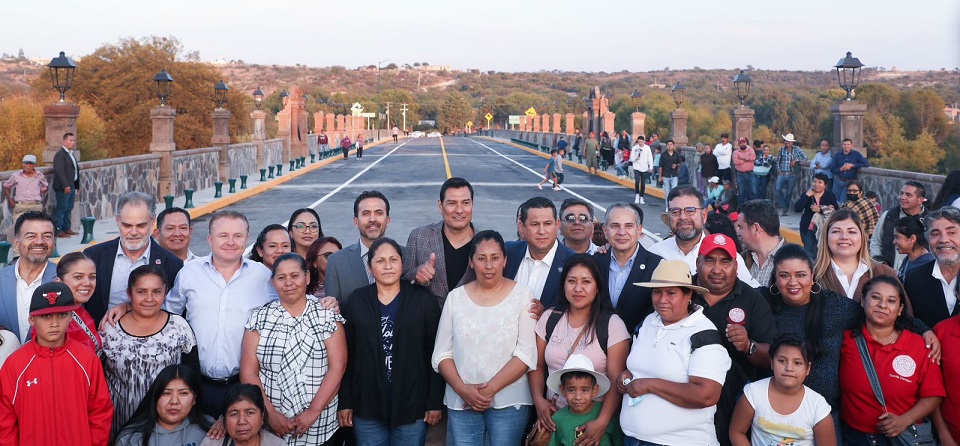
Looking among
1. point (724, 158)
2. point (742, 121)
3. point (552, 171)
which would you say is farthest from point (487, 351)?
point (552, 171)

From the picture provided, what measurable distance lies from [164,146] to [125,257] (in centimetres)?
1955

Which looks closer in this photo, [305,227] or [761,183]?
[305,227]

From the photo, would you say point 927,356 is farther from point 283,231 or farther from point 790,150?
point 790,150

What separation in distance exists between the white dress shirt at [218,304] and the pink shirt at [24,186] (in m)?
11.3

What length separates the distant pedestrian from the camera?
15.6 meters

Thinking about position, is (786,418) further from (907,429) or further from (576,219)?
(576,219)

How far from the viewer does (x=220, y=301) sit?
5609mm

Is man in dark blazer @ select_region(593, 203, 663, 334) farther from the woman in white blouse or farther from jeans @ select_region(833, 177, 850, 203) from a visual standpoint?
jeans @ select_region(833, 177, 850, 203)

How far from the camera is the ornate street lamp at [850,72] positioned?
21.6 meters

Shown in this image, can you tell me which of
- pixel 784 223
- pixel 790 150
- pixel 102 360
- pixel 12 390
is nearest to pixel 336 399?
pixel 102 360

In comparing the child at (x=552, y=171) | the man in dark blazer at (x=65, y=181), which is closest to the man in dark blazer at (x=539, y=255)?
the man in dark blazer at (x=65, y=181)

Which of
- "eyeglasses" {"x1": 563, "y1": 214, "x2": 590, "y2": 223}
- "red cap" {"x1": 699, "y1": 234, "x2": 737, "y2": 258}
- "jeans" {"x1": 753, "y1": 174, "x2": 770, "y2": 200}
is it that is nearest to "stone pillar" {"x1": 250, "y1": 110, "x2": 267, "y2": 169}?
"jeans" {"x1": 753, "y1": 174, "x2": 770, "y2": 200}

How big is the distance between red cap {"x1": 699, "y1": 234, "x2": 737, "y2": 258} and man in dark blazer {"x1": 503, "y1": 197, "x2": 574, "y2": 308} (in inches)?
34.6

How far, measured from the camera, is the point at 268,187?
32406 mm
